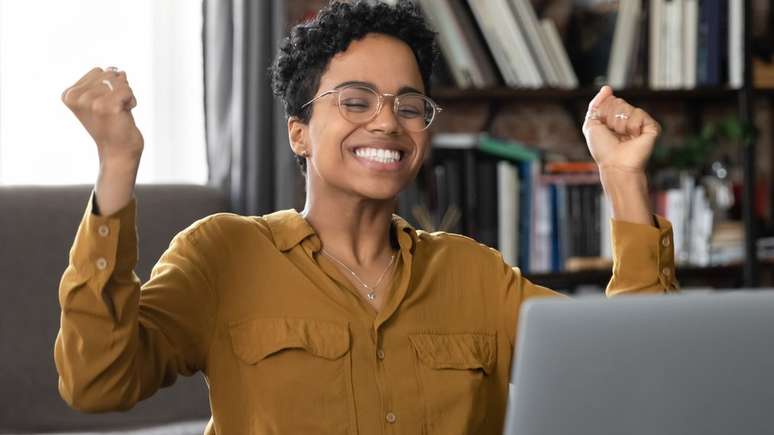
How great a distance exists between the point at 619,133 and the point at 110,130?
0.70 m

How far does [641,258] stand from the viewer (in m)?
1.45

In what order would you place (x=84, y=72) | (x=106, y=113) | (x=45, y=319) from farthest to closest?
(x=84, y=72) < (x=45, y=319) < (x=106, y=113)

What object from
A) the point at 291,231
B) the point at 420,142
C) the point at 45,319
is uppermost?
the point at 420,142

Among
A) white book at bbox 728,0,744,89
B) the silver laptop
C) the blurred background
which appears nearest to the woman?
the silver laptop

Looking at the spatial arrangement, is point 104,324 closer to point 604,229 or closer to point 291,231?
point 291,231

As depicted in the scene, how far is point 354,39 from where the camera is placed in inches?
60.1

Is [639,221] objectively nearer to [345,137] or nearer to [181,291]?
[345,137]

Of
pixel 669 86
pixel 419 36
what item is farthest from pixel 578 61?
pixel 419 36

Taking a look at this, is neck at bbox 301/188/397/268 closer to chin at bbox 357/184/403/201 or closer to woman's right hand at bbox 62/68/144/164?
chin at bbox 357/184/403/201

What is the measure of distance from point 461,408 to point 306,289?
0.80 ft

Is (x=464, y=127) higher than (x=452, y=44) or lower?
lower

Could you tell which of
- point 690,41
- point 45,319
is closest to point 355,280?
point 45,319

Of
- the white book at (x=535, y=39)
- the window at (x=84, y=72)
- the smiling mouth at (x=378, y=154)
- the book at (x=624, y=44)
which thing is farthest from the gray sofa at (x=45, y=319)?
the book at (x=624, y=44)

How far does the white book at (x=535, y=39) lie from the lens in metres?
3.00
